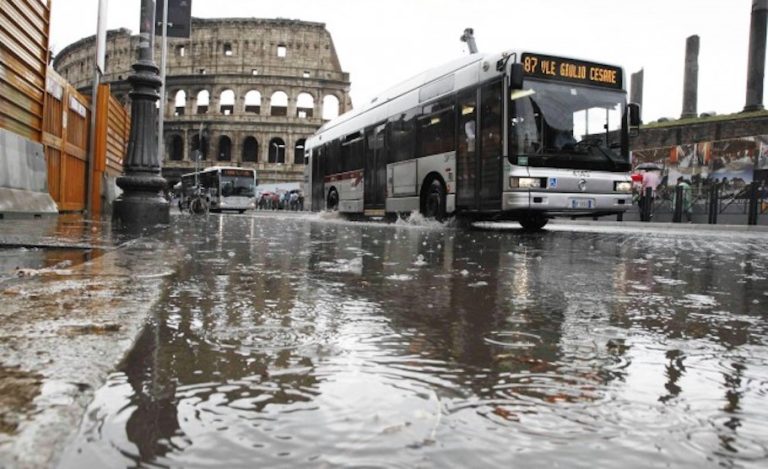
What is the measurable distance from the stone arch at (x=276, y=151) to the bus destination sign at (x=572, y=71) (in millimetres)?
61330

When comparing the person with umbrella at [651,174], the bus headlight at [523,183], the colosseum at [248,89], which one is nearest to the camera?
the bus headlight at [523,183]

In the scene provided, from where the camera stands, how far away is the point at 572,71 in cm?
1000

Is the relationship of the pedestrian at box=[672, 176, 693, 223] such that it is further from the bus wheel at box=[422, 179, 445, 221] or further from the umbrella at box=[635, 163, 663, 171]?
the bus wheel at box=[422, 179, 445, 221]

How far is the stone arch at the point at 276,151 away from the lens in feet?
230

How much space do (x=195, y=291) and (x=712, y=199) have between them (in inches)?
840

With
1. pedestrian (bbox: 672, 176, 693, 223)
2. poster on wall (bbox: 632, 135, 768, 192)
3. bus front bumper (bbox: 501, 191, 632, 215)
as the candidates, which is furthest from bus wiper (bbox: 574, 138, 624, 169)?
poster on wall (bbox: 632, 135, 768, 192)

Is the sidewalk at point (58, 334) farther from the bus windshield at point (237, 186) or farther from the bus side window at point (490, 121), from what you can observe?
the bus windshield at point (237, 186)

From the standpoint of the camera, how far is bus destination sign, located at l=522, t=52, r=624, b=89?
9.73 meters

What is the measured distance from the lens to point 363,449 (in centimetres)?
97

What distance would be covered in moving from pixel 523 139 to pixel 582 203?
1.40 m

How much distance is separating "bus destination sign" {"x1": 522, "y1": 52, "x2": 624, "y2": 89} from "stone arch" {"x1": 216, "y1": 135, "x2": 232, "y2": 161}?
205ft

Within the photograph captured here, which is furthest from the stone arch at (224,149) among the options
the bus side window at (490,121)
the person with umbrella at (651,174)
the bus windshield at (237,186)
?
the bus side window at (490,121)

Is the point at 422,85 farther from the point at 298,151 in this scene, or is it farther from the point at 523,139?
the point at 298,151

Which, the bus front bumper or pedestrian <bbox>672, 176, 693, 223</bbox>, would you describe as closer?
the bus front bumper
